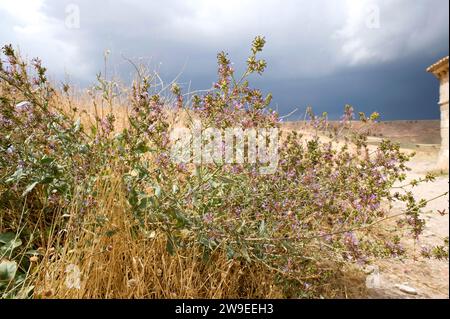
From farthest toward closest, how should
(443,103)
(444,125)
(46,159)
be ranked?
(443,103), (444,125), (46,159)

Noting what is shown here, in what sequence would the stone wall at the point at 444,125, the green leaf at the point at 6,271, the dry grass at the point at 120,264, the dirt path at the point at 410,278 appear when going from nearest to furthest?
the green leaf at the point at 6,271
the dry grass at the point at 120,264
the dirt path at the point at 410,278
the stone wall at the point at 444,125

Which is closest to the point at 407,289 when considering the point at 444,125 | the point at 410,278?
the point at 410,278

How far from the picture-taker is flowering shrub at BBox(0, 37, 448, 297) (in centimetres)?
201

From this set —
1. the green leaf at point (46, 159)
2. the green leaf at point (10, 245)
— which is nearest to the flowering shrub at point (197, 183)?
the green leaf at point (46, 159)

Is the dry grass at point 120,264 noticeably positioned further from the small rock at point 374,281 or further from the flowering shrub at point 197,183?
the small rock at point 374,281

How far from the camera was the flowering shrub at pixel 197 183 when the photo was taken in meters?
2.01

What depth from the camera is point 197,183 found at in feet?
7.11

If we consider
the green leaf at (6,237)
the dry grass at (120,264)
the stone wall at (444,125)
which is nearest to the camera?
the dry grass at (120,264)

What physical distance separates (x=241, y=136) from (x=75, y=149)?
0.99 metres

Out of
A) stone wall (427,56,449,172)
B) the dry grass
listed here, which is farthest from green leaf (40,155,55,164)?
stone wall (427,56,449,172)

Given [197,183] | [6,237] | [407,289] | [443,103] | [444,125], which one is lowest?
[407,289]

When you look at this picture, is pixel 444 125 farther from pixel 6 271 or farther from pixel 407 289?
pixel 6 271

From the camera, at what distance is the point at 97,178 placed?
6.50ft
